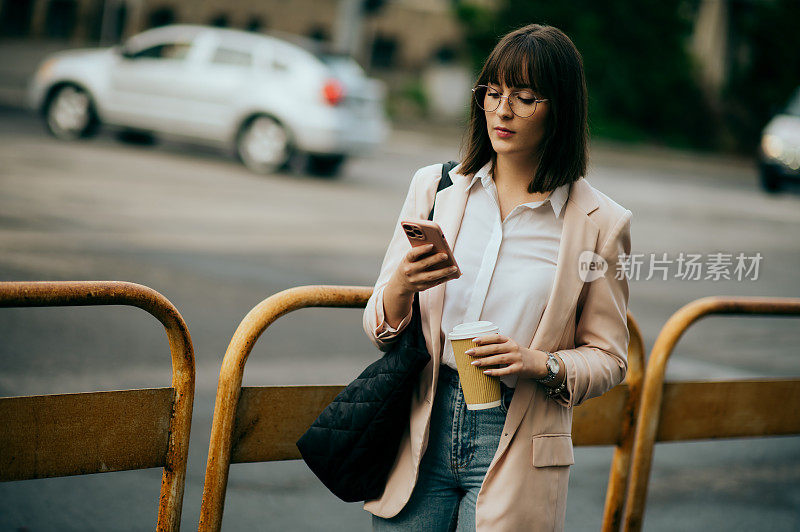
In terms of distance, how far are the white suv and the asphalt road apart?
0.47 meters

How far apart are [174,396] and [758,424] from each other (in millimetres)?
2368

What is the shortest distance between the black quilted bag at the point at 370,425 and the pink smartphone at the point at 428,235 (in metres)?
0.28

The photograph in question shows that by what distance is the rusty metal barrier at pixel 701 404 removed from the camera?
3324mm

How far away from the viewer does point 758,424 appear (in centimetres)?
373

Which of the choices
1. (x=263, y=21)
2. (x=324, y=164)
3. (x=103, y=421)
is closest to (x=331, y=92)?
(x=324, y=164)

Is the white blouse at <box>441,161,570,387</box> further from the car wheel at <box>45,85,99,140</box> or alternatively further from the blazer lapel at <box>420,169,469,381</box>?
the car wheel at <box>45,85,99,140</box>

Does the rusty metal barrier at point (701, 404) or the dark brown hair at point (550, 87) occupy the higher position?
the dark brown hair at point (550, 87)

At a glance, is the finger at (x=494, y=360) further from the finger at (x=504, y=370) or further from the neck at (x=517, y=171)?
the neck at (x=517, y=171)

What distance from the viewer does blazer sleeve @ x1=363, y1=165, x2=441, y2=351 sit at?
89.0 inches

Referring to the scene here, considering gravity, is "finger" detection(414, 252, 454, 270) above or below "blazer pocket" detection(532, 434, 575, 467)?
above

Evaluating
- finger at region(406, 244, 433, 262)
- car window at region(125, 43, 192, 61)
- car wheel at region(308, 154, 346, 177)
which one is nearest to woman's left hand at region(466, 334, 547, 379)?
finger at region(406, 244, 433, 262)

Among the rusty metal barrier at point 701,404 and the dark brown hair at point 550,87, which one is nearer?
the dark brown hair at point 550,87

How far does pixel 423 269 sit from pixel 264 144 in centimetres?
1188

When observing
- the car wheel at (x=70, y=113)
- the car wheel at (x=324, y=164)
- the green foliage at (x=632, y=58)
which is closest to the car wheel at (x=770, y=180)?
the car wheel at (x=324, y=164)
